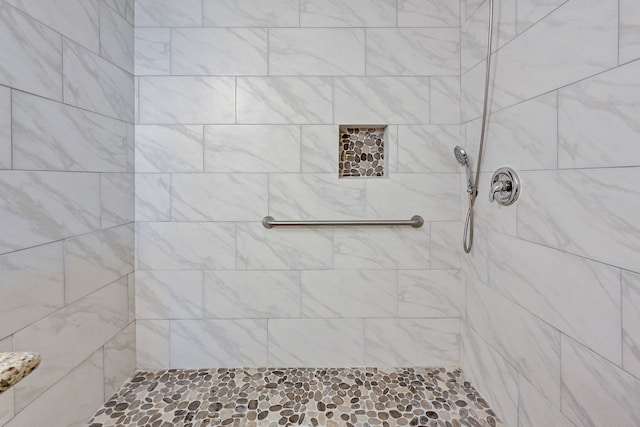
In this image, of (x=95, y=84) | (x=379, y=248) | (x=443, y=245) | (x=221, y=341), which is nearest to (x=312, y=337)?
(x=221, y=341)

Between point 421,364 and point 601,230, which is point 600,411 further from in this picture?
point 421,364

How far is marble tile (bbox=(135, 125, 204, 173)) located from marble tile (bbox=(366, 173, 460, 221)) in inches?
33.4

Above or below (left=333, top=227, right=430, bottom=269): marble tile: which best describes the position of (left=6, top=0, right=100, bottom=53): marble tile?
above

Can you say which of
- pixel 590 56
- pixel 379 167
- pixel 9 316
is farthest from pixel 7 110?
pixel 590 56

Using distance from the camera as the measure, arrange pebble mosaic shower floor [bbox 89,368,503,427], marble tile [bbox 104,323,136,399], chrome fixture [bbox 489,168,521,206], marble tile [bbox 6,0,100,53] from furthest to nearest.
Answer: marble tile [bbox 104,323,136,399] < pebble mosaic shower floor [bbox 89,368,503,427] < chrome fixture [bbox 489,168,521,206] < marble tile [bbox 6,0,100,53]

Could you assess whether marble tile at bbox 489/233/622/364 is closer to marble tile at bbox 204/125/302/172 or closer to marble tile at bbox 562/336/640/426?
marble tile at bbox 562/336/640/426

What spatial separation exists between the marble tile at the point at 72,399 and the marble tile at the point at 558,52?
1.86 meters

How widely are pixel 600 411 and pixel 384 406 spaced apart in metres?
0.72

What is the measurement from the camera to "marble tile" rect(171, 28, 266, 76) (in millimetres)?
1506

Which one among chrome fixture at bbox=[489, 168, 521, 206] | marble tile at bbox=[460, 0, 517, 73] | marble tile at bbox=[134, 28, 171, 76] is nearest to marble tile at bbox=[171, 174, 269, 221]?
marble tile at bbox=[134, 28, 171, 76]

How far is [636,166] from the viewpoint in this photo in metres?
0.72

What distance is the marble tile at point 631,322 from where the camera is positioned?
72 centimetres

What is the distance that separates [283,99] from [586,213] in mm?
1241

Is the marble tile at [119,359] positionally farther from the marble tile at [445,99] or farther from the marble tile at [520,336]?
the marble tile at [445,99]
